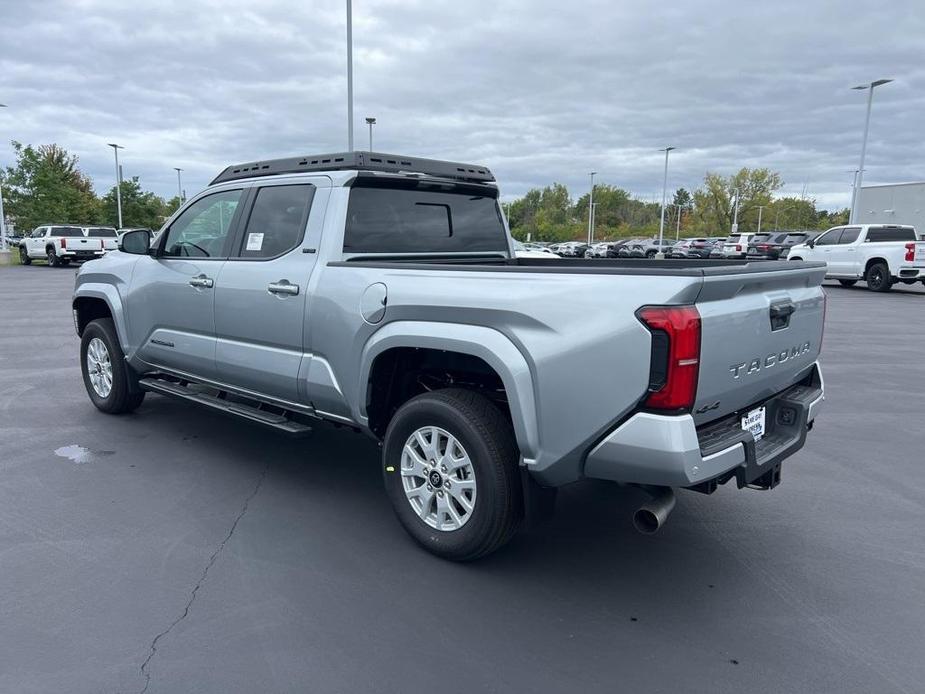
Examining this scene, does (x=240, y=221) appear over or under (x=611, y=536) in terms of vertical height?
over

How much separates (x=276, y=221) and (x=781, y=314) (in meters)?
3.01

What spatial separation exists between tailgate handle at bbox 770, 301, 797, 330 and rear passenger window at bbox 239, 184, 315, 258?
2.65 m

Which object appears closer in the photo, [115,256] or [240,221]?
[240,221]

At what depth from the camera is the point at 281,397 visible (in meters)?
4.41

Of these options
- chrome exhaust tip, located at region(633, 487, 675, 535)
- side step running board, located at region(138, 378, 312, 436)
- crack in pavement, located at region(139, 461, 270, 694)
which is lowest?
crack in pavement, located at region(139, 461, 270, 694)

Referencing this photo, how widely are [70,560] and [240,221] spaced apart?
234cm

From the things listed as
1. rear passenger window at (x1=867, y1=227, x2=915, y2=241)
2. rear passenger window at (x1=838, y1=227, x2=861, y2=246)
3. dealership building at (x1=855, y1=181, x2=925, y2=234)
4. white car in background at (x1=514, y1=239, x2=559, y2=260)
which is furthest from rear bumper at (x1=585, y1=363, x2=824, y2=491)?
dealership building at (x1=855, y1=181, x2=925, y2=234)

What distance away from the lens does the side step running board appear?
435 centimetres

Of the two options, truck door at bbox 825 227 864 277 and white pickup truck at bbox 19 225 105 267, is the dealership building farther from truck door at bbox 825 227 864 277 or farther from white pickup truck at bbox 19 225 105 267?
white pickup truck at bbox 19 225 105 267

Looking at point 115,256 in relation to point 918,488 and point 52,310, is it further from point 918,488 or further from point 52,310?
point 52,310

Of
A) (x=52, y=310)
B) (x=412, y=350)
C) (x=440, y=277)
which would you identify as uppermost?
(x=440, y=277)

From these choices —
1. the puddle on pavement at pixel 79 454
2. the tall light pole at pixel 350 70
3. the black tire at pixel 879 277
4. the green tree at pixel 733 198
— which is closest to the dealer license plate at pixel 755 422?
the puddle on pavement at pixel 79 454

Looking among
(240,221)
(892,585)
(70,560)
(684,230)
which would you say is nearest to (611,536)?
(892,585)

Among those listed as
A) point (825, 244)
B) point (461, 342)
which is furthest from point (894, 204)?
point (461, 342)
